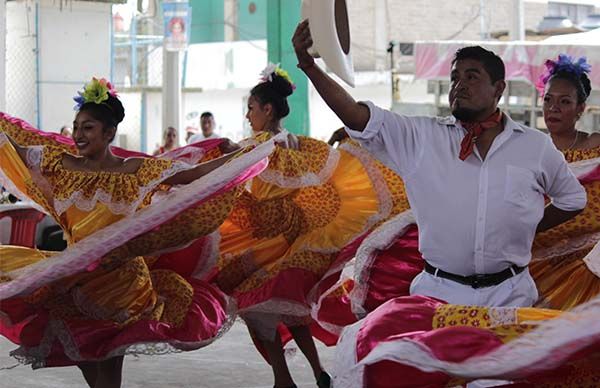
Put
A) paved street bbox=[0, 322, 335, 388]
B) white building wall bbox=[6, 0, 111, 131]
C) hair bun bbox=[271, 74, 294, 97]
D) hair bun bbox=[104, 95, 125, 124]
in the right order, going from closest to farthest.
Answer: hair bun bbox=[104, 95, 125, 124], hair bun bbox=[271, 74, 294, 97], paved street bbox=[0, 322, 335, 388], white building wall bbox=[6, 0, 111, 131]

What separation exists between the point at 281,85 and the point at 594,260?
8.36ft

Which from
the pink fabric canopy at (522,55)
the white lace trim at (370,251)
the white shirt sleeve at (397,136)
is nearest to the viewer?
the white shirt sleeve at (397,136)

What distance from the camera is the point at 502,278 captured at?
13.4ft

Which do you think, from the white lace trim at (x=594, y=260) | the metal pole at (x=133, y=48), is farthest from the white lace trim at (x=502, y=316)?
the metal pole at (x=133, y=48)

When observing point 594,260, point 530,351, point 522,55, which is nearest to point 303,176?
point 594,260

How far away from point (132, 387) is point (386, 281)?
242 cm

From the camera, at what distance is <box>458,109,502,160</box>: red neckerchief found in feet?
13.3

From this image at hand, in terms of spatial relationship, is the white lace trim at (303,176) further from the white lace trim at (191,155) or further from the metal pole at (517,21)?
the metal pole at (517,21)

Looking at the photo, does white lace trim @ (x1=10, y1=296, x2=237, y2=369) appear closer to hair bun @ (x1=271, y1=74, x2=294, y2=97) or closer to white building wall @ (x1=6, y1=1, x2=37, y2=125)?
hair bun @ (x1=271, y1=74, x2=294, y2=97)

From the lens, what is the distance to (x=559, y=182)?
4.27m

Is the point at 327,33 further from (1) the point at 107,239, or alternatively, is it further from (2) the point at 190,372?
(2) the point at 190,372

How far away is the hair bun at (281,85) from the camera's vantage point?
6945 mm

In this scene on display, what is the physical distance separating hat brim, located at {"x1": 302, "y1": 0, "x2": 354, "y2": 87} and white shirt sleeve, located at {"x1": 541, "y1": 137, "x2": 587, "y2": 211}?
0.76 metres

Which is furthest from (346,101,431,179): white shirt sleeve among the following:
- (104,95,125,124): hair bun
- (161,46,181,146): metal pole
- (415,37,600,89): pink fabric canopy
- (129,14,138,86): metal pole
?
(129,14,138,86): metal pole
